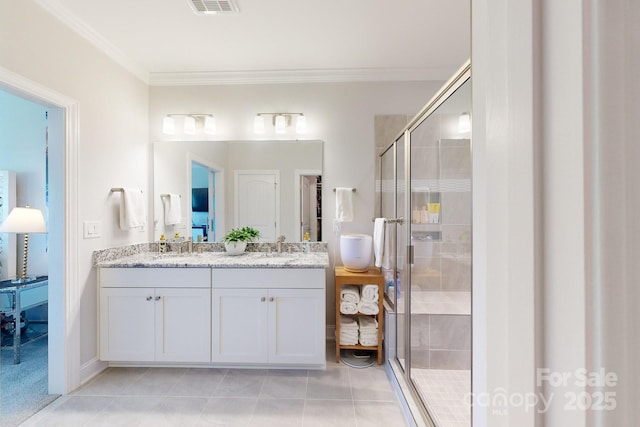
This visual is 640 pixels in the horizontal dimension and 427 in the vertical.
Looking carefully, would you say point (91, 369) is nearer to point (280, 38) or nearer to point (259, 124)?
point (259, 124)

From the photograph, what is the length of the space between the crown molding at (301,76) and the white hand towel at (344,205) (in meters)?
1.04

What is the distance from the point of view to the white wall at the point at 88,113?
1.73 metres

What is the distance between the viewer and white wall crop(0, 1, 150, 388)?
173cm

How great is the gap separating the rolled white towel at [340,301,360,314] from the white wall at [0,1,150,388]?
1.88 meters

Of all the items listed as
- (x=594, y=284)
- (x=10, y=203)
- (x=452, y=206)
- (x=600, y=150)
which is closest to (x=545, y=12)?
(x=600, y=150)

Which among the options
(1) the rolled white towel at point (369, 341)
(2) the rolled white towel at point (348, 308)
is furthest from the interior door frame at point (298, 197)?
(1) the rolled white towel at point (369, 341)

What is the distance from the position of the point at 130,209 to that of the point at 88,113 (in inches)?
29.8

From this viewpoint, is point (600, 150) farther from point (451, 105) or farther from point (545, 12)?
point (451, 105)

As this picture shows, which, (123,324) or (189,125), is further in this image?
(189,125)

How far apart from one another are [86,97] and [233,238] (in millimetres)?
1491

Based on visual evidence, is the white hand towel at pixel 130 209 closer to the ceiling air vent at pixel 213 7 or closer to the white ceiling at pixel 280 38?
the white ceiling at pixel 280 38

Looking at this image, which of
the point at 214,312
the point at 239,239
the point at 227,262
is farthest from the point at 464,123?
the point at 214,312

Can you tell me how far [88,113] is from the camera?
215 centimetres

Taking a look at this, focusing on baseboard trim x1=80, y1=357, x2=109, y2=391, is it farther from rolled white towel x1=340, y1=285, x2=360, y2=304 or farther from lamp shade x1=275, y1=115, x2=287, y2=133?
lamp shade x1=275, y1=115, x2=287, y2=133
